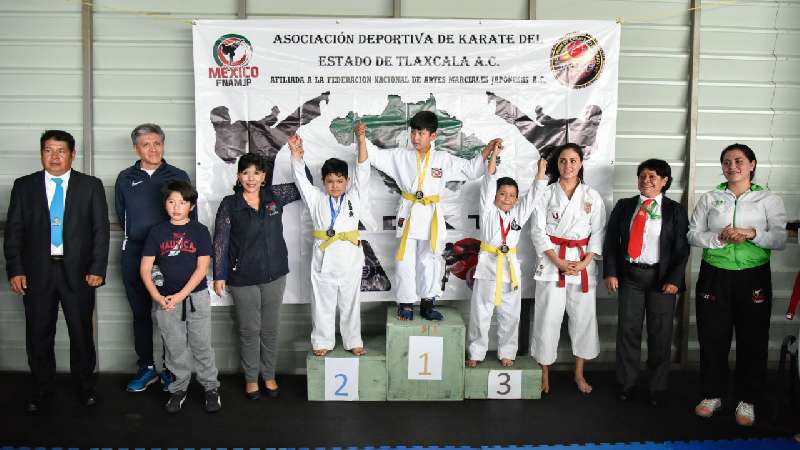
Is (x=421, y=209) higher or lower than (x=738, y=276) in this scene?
higher

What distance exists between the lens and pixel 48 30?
13.0 feet

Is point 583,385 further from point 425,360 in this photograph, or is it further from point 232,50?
point 232,50

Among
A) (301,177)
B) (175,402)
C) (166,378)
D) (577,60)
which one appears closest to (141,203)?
(301,177)

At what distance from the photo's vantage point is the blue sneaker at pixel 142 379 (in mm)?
3727

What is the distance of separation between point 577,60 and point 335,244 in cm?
212

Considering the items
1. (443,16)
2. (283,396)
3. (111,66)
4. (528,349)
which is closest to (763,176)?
(528,349)

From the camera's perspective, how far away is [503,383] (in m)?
3.65

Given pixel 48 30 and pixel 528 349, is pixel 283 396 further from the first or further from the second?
pixel 48 30

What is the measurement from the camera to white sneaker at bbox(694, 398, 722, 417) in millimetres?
3416

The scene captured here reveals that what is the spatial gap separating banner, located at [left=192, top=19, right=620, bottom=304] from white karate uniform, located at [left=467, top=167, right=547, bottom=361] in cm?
32

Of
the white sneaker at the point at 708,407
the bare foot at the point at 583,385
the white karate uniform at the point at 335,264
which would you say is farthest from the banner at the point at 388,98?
the white sneaker at the point at 708,407

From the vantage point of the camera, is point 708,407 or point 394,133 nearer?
point 708,407

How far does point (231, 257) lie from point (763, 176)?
386 centimetres

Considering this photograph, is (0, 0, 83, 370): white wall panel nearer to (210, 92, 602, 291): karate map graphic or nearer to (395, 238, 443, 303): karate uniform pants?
(210, 92, 602, 291): karate map graphic
